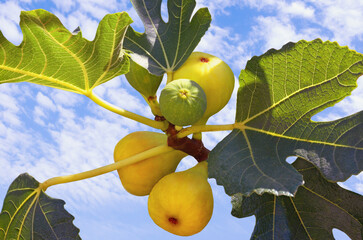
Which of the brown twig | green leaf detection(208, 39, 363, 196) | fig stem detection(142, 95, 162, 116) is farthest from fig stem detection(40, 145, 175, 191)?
green leaf detection(208, 39, 363, 196)

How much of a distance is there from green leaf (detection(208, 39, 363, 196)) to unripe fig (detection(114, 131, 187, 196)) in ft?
1.10

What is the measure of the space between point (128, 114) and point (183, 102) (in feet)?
1.29

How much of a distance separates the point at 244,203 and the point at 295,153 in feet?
1.11

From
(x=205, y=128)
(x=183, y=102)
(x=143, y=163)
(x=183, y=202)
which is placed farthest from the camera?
(x=143, y=163)

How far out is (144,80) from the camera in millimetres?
2146

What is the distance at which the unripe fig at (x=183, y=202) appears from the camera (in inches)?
73.7

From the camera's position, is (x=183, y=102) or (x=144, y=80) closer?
(x=183, y=102)

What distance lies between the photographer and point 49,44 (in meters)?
A: 1.84

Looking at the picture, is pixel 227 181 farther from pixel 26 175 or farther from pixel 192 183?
pixel 26 175

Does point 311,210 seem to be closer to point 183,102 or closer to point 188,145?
point 188,145

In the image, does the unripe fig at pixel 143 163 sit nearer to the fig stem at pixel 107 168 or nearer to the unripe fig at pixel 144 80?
the fig stem at pixel 107 168

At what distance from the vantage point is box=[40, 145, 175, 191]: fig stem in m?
2.01

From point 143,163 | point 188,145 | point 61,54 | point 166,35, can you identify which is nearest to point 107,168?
point 143,163

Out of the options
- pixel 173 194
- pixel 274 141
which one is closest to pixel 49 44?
pixel 173 194
